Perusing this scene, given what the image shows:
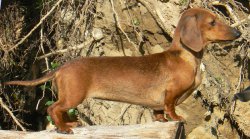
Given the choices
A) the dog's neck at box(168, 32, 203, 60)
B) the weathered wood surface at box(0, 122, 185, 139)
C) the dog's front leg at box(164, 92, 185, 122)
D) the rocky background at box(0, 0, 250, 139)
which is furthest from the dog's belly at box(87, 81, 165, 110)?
the rocky background at box(0, 0, 250, 139)

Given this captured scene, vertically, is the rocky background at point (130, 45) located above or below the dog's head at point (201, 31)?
below

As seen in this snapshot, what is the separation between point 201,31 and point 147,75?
21.2 inches

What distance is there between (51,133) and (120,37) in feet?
7.58

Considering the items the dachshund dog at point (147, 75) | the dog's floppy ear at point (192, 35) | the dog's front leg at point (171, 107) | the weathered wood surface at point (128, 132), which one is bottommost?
the weathered wood surface at point (128, 132)

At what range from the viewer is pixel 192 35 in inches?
180

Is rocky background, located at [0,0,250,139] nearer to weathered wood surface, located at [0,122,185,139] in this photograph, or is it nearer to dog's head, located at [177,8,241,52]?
dog's head, located at [177,8,241,52]

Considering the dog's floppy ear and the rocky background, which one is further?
the rocky background

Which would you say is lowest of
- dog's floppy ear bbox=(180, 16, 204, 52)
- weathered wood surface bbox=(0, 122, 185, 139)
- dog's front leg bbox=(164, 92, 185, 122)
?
weathered wood surface bbox=(0, 122, 185, 139)

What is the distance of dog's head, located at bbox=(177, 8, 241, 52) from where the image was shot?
4.59 meters

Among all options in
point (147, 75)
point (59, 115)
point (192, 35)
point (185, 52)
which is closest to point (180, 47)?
point (185, 52)

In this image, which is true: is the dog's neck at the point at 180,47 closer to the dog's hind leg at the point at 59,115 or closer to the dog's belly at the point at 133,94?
the dog's belly at the point at 133,94

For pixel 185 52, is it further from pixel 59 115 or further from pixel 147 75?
pixel 59 115

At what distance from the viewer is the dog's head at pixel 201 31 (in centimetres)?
459

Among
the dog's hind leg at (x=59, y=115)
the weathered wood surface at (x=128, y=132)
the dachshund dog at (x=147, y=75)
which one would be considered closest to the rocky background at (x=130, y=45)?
the dachshund dog at (x=147, y=75)
